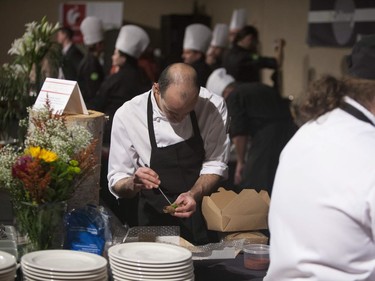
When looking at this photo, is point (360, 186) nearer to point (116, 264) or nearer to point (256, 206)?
point (116, 264)

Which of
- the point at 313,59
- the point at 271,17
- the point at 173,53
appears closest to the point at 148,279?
the point at 313,59

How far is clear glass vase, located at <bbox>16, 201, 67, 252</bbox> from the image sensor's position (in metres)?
1.74

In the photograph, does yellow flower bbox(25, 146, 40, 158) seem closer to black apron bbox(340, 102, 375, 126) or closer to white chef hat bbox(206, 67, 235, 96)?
black apron bbox(340, 102, 375, 126)

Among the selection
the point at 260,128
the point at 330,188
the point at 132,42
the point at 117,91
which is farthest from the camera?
the point at 132,42

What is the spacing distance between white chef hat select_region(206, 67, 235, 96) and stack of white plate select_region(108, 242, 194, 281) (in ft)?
10.8

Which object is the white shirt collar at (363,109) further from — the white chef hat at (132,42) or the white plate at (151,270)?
the white chef hat at (132,42)

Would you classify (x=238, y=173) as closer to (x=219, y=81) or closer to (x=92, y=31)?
(x=219, y=81)

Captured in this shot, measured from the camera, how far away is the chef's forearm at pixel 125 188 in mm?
2413

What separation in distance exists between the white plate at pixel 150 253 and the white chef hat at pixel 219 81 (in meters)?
3.26

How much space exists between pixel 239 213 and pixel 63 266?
2.28ft

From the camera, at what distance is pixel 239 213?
7.22 feet

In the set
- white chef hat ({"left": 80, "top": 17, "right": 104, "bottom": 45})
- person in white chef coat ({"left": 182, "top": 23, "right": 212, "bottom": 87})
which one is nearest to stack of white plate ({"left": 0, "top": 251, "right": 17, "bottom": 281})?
person in white chef coat ({"left": 182, "top": 23, "right": 212, "bottom": 87})

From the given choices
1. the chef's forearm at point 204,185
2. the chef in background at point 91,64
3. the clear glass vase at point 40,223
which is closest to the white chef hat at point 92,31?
the chef in background at point 91,64

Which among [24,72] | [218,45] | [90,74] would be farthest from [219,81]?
[24,72]
